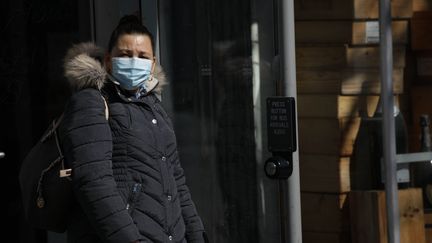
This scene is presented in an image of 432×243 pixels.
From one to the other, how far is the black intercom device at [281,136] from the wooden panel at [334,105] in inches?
45.8

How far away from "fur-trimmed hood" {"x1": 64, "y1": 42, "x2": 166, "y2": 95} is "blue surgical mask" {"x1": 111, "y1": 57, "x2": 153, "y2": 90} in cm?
5

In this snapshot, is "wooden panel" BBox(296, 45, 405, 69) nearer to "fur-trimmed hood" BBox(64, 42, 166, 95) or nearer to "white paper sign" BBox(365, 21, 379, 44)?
"white paper sign" BBox(365, 21, 379, 44)

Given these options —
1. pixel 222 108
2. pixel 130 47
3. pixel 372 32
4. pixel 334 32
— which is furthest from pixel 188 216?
pixel 372 32

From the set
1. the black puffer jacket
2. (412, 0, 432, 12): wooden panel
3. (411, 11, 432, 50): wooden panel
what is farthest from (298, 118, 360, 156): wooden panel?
the black puffer jacket

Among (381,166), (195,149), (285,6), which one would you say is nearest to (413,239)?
(381,166)

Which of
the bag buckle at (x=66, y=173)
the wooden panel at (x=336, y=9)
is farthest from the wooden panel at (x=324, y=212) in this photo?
the bag buckle at (x=66, y=173)

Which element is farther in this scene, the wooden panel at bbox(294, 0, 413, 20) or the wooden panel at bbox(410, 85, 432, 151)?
the wooden panel at bbox(410, 85, 432, 151)

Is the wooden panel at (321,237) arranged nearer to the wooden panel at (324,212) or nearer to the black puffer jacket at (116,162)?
the wooden panel at (324,212)

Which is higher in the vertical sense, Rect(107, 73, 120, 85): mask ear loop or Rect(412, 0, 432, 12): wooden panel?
Rect(412, 0, 432, 12): wooden panel

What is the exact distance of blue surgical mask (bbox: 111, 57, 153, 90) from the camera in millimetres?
3520

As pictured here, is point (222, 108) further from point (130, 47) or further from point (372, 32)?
point (130, 47)

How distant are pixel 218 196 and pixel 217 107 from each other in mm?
522

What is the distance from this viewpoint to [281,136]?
13.8 ft

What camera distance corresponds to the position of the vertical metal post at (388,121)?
5277mm
